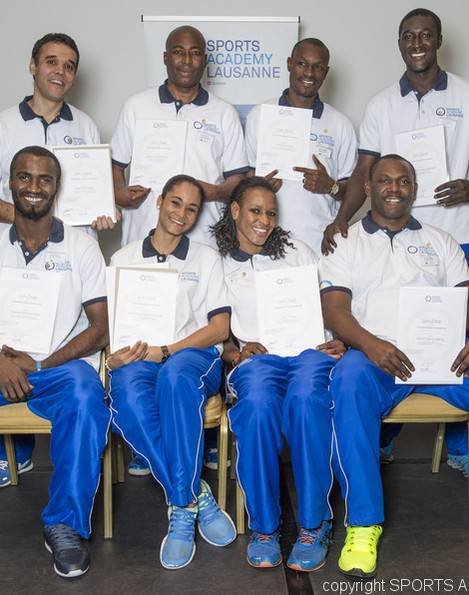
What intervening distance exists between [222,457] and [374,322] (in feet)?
3.16

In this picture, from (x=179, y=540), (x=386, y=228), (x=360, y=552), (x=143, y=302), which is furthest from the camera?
(x=386, y=228)

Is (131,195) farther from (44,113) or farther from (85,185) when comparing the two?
(44,113)

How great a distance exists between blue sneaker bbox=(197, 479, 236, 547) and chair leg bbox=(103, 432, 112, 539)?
40 centimetres

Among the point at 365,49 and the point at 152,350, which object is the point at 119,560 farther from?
the point at 365,49

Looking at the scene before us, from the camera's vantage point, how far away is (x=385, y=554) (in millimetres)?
2926

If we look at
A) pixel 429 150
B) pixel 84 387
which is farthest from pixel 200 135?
pixel 84 387

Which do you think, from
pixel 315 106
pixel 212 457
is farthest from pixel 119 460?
pixel 315 106

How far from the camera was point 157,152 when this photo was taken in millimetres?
3770

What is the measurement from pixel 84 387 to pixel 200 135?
1.64 m

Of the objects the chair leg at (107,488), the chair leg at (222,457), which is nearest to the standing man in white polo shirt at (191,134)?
the chair leg at (222,457)

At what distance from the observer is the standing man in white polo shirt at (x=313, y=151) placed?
150 inches

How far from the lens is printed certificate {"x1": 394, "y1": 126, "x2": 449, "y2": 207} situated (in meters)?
3.68

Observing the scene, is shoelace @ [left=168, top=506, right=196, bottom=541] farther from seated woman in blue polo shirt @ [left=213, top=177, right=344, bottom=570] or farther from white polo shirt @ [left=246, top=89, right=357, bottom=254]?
white polo shirt @ [left=246, top=89, right=357, bottom=254]

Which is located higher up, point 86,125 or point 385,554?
point 86,125
